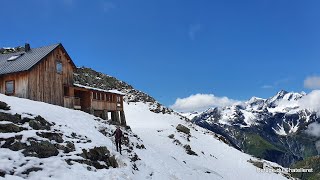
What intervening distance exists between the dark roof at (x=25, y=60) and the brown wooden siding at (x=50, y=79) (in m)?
0.62

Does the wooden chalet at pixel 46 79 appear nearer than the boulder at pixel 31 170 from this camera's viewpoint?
No

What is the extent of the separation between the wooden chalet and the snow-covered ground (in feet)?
19.9

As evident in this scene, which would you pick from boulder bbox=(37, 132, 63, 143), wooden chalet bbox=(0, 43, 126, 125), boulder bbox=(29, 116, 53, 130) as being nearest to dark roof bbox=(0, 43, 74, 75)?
wooden chalet bbox=(0, 43, 126, 125)

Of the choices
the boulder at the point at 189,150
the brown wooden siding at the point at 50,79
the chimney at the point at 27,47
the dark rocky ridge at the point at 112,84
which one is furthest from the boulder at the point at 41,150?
the dark rocky ridge at the point at 112,84

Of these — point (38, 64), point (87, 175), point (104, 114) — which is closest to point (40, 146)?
point (87, 175)

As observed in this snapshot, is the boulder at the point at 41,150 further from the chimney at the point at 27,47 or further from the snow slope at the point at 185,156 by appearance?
the chimney at the point at 27,47

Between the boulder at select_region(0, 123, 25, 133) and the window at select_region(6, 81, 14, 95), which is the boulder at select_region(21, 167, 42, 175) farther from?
the window at select_region(6, 81, 14, 95)

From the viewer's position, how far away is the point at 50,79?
47.8m

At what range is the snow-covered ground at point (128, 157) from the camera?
81.0 ft

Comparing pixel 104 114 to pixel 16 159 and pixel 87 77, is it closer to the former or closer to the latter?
pixel 16 159

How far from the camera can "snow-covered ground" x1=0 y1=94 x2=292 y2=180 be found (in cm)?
2469

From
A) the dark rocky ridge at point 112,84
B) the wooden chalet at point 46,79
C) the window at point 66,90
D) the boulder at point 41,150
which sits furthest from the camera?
the dark rocky ridge at point 112,84

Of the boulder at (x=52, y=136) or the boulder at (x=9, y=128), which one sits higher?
the boulder at (x=9, y=128)

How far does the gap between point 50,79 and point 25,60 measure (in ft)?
13.3
